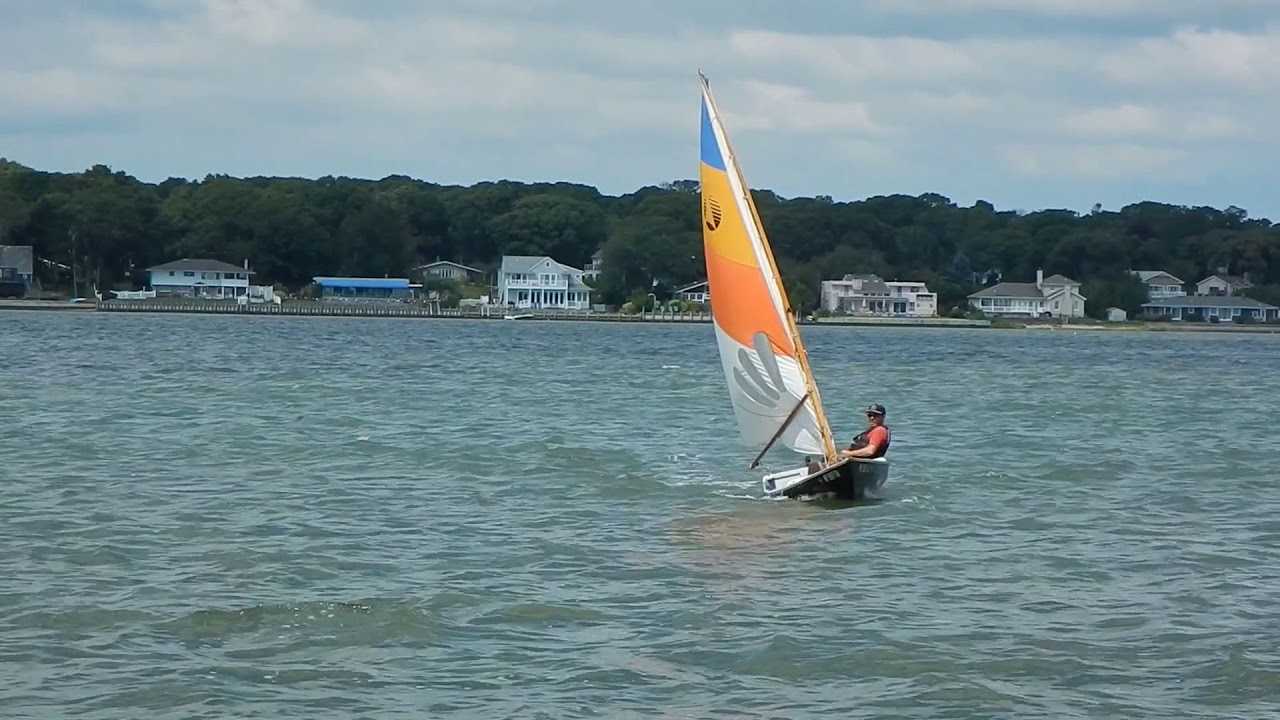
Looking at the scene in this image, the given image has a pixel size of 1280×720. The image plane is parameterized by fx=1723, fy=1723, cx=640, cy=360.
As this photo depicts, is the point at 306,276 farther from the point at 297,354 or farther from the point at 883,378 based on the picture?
the point at 883,378

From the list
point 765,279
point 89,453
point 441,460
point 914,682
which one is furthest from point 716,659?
point 89,453

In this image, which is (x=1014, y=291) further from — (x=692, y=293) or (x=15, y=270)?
(x=15, y=270)

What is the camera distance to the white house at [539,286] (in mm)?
158750

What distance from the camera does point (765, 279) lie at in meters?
22.3

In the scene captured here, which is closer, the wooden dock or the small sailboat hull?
the small sailboat hull

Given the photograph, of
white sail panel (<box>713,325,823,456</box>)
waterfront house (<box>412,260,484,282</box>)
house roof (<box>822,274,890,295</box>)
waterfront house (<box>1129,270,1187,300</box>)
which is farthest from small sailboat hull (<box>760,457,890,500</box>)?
waterfront house (<box>1129,270,1187,300</box>)

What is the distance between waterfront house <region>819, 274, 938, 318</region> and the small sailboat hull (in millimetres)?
146829

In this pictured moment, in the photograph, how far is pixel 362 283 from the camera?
155 metres

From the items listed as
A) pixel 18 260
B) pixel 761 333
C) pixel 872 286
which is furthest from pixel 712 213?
pixel 872 286

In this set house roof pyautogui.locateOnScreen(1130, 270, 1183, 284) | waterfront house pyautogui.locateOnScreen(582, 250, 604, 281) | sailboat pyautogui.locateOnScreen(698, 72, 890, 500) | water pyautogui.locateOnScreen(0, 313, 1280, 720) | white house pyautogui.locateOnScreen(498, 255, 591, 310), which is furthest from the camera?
house roof pyautogui.locateOnScreen(1130, 270, 1183, 284)

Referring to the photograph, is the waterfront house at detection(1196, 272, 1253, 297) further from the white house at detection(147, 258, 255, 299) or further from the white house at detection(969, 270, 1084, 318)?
the white house at detection(147, 258, 255, 299)

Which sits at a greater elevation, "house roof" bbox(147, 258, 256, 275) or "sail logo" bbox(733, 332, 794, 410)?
"house roof" bbox(147, 258, 256, 275)

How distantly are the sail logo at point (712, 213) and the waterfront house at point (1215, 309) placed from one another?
535 ft

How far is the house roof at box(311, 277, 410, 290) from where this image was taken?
155m
